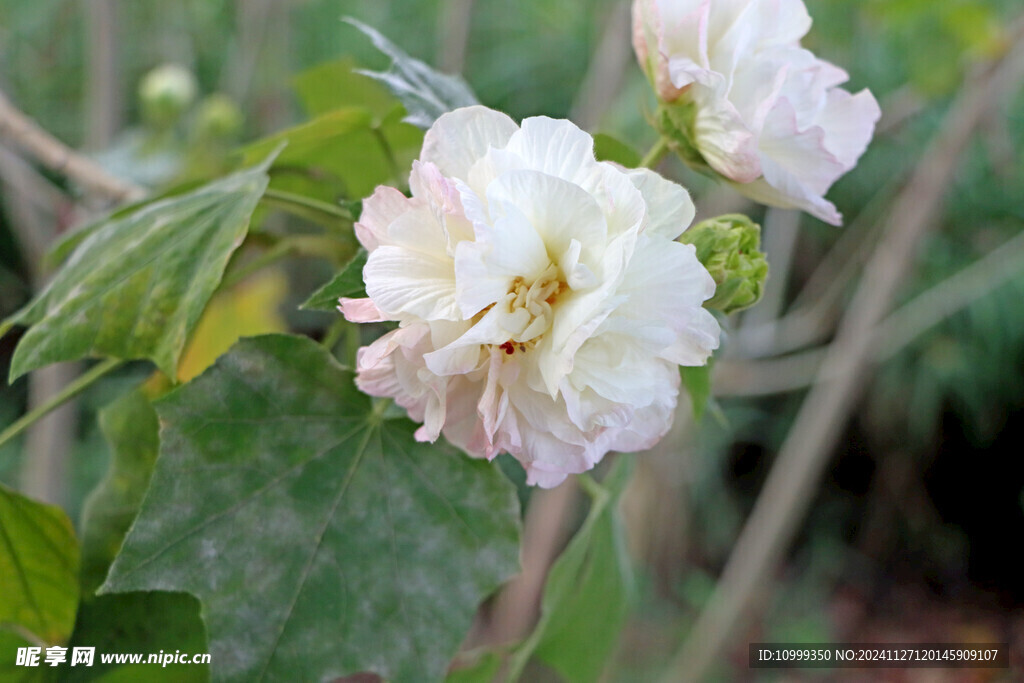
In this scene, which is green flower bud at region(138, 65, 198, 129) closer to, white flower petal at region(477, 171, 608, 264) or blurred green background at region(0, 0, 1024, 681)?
blurred green background at region(0, 0, 1024, 681)

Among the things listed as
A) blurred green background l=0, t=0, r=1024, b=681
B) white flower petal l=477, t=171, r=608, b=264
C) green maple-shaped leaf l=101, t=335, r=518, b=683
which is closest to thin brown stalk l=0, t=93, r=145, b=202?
green maple-shaped leaf l=101, t=335, r=518, b=683

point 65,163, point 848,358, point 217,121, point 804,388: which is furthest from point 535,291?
point 804,388

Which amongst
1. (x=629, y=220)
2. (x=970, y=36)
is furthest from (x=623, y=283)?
(x=970, y=36)

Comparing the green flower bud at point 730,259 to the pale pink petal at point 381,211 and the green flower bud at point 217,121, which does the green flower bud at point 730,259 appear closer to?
the pale pink petal at point 381,211

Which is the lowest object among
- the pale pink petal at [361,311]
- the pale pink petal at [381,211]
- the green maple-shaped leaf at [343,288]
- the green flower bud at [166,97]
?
the green flower bud at [166,97]

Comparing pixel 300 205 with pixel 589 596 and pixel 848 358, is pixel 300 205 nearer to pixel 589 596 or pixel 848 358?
pixel 589 596

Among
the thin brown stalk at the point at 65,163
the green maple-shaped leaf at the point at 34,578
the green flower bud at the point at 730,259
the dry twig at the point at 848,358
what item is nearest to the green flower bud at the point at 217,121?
the thin brown stalk at the point at 65,163
